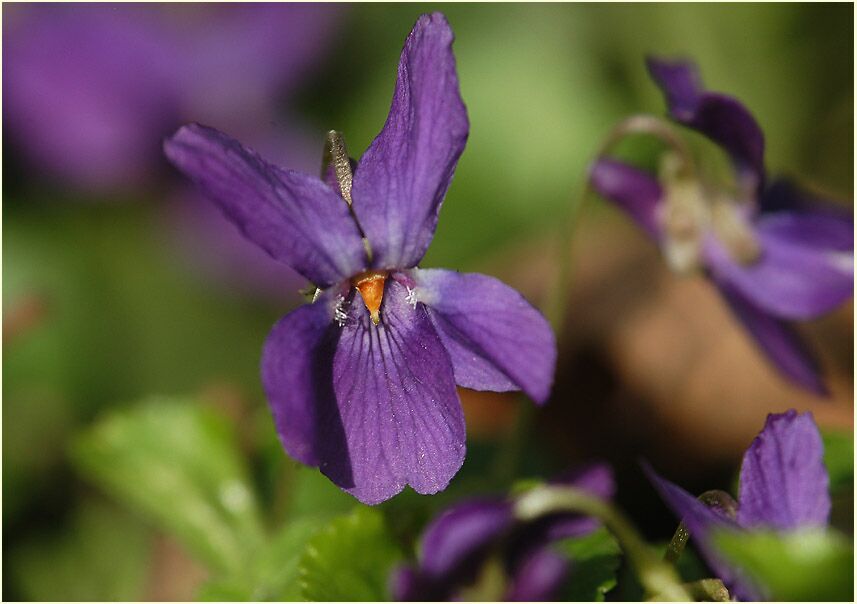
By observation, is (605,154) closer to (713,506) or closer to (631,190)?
(631,190)

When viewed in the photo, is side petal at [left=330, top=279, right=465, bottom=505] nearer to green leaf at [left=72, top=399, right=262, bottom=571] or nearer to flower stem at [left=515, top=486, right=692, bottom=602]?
flower stem at [left=515, top=486, right=692, bottom=602]

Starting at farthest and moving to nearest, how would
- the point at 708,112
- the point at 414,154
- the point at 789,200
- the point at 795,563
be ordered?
the point at 789,200
the point at 708,112
the point at 414,154
the point at 795,563

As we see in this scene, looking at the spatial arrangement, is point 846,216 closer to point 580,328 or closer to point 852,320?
point 852,320

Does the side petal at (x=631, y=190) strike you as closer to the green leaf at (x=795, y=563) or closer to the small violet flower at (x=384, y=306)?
the small violet flower at (x=384, y=306)

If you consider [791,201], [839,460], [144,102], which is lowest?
[839,460]

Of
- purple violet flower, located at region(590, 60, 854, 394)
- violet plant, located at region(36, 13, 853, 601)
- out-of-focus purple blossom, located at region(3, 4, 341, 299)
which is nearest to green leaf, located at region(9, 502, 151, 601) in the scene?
violet plant, located at region(36, 13, 853, 601)

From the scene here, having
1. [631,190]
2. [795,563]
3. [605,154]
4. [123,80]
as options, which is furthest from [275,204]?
[123,80]
